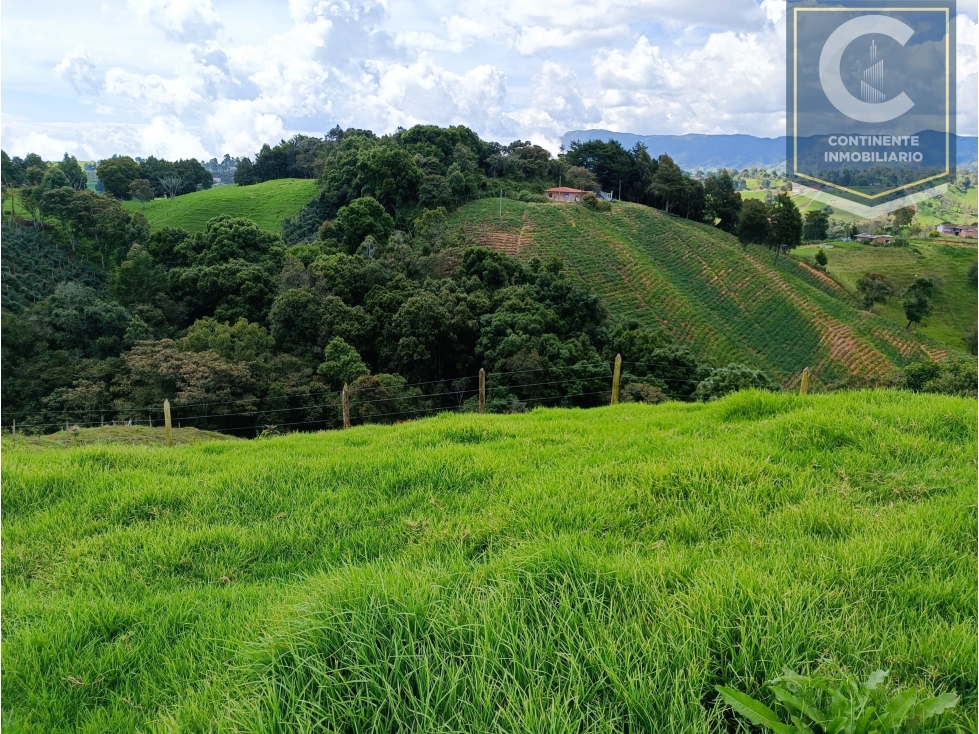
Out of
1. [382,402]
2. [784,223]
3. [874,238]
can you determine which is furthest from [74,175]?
[874,238]

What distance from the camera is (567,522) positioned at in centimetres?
380

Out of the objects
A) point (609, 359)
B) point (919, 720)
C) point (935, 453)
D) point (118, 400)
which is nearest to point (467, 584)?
point (919, 720)

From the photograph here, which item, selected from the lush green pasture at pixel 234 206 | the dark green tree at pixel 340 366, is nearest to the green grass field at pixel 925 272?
the dark green tree at pixel 340 366

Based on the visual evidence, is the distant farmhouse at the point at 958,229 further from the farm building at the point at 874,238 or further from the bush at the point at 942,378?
the bush at the point at 942,378

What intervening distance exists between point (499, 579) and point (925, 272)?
8032 centimetres

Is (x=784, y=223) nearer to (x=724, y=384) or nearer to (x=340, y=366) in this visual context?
(x=340, y=366)

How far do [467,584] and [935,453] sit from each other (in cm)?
439

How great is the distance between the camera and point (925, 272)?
64750mm

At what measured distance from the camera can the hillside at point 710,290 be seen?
132ft

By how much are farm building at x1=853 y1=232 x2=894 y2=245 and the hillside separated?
95.2 ft

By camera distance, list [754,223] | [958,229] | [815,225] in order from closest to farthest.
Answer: [754,223], [815,225], [958,229]

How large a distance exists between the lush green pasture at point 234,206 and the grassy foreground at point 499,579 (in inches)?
2395

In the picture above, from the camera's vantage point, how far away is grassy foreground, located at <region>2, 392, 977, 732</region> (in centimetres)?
198

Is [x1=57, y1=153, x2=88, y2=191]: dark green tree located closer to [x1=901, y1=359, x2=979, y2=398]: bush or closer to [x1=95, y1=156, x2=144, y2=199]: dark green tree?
[x1=95, y1=156, x2=144, y2=199]: dark green tree
